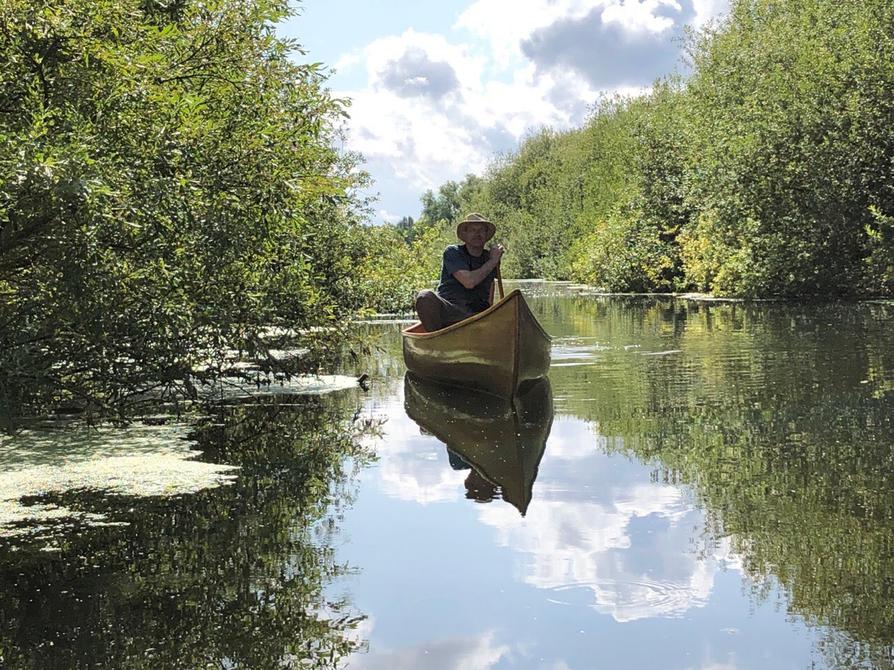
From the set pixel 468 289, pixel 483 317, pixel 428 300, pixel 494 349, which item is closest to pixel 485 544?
pixel 483 317

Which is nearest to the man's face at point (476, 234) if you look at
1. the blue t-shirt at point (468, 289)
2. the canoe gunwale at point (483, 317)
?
the blue t-shirt at point (468, 289)

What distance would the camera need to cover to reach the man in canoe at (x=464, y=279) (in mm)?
11547

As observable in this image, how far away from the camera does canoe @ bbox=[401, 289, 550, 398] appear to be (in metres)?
9.87

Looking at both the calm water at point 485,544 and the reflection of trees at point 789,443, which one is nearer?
the calm water at point 485,544

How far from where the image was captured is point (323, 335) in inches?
453

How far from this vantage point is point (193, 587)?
4.48 metres

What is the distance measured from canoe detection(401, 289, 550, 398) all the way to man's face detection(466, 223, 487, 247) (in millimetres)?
1133

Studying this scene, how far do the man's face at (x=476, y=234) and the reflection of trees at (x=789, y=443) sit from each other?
5.80ft

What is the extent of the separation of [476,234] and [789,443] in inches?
194

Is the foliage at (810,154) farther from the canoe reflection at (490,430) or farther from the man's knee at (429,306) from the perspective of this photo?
the canoe reflection at (490,430)

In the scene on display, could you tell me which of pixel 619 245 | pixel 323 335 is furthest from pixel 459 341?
pixel 619 245

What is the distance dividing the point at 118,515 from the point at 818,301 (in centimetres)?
2319

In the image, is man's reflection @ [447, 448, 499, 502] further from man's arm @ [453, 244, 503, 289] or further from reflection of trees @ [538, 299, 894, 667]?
man's arm @ [453, 244, 503, 289]

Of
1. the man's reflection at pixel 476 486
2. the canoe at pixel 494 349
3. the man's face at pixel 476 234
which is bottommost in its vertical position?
the man's reflection at pixel 476 486
